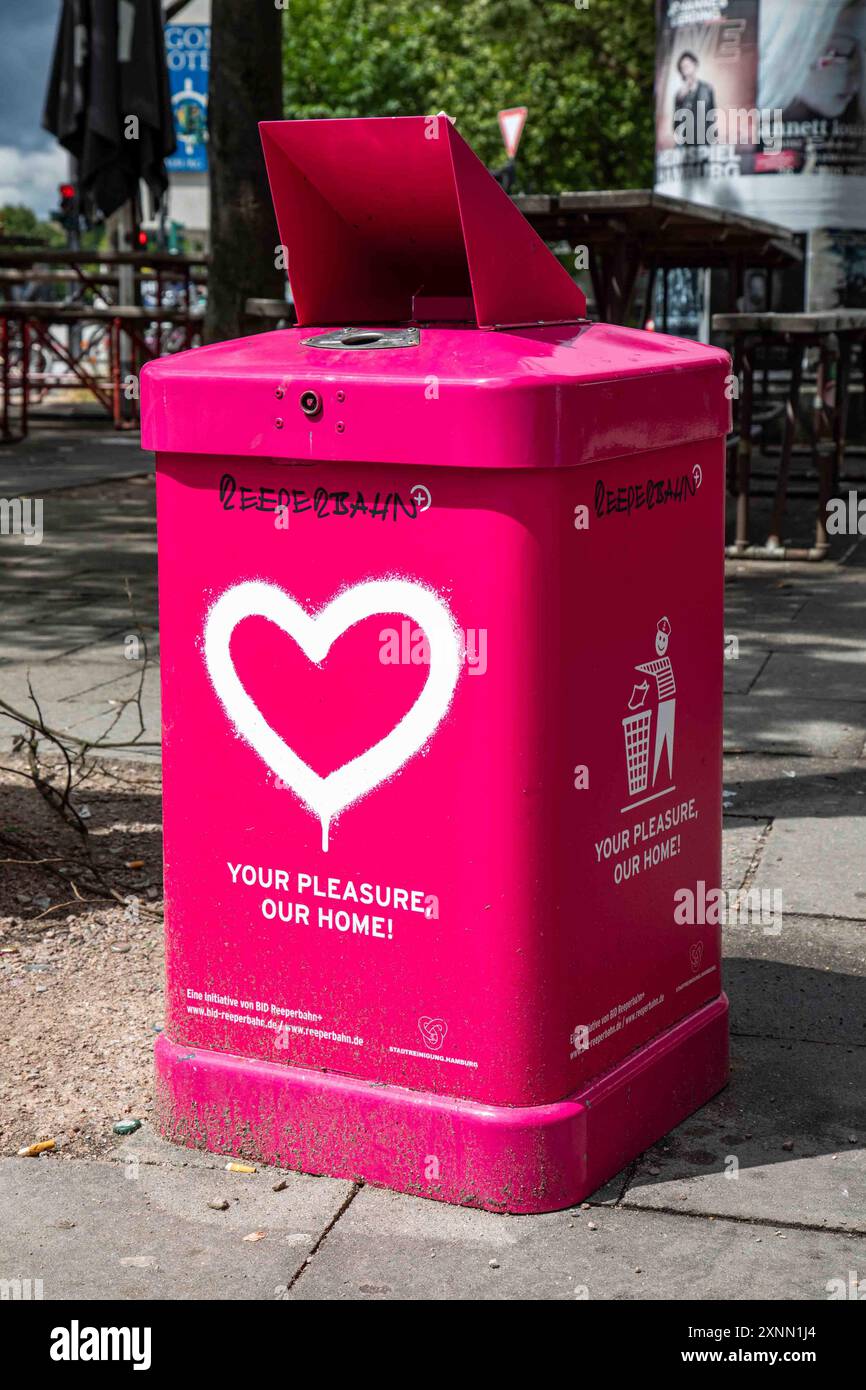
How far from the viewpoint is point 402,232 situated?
10.4ft

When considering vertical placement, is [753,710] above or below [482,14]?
A: below

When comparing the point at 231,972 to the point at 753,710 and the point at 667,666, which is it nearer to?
the point at 667,666

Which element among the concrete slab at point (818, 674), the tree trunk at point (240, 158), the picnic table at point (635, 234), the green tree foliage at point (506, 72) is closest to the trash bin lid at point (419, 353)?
the concrete slab at point (818, 674)

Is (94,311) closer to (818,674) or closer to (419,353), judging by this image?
(818,674)

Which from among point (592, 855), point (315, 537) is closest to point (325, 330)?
point (315, 537)

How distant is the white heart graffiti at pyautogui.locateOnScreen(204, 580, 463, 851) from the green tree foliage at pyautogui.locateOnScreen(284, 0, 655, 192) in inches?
978

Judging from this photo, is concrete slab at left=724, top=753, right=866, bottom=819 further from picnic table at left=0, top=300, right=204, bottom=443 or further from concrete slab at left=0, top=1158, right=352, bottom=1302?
picnic table at left=0, top=300, right=204, bottom=443

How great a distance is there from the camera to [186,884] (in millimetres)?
3117

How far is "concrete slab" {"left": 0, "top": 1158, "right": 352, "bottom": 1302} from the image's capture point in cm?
268

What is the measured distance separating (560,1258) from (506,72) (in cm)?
3547

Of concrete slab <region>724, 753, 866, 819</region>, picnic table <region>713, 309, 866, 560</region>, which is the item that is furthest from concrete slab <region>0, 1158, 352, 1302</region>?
picnic table <region>713, 309, 866, 560</region>

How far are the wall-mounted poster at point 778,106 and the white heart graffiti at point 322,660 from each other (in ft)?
39.7

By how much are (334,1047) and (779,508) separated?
7.12 meters

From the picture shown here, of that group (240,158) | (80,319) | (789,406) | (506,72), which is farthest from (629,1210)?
(506,72)
